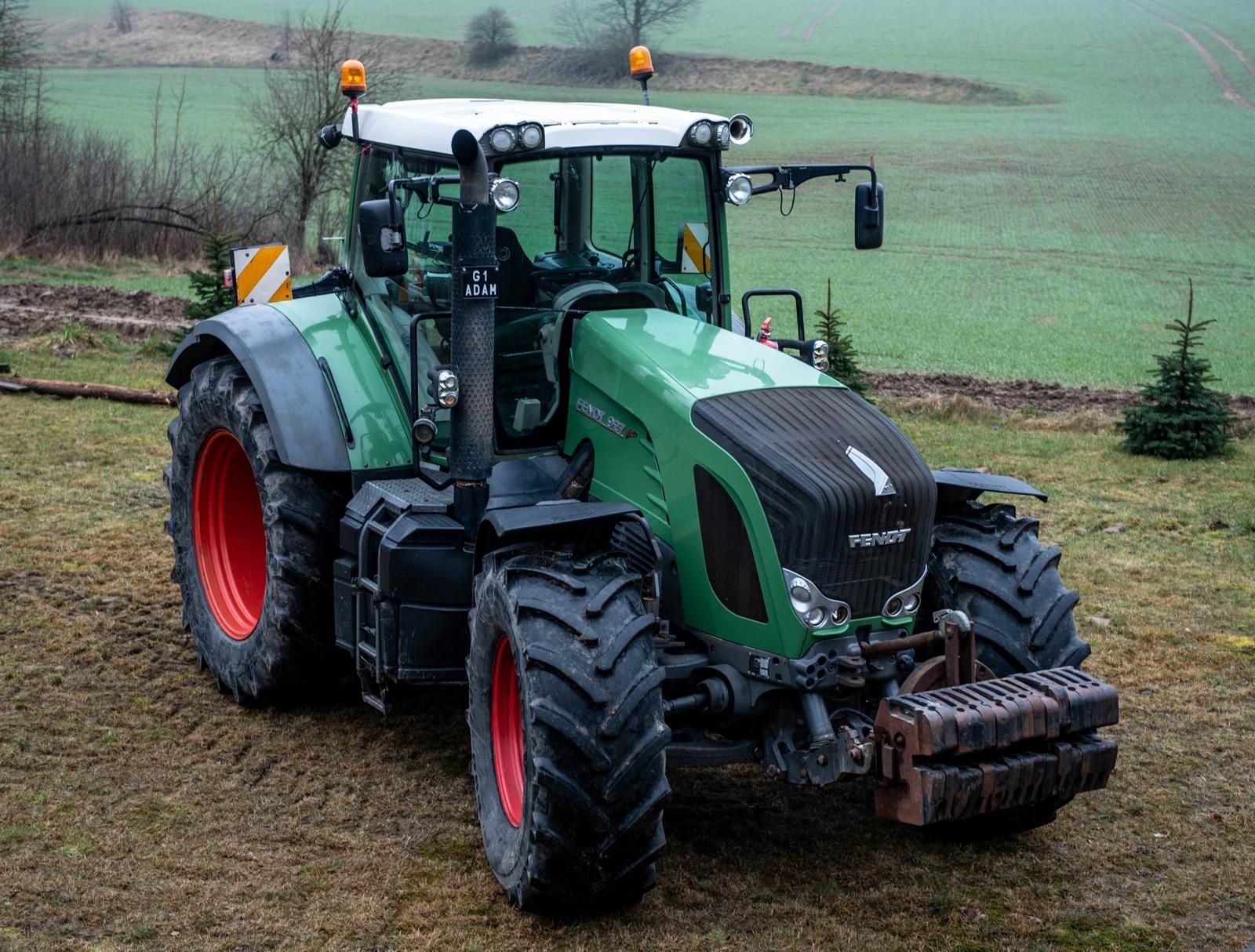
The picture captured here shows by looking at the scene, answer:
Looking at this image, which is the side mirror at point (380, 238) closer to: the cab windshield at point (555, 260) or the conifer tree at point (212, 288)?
the cab windshield at point (555, 260)

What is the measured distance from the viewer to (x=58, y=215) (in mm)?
23016

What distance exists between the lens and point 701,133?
5.70 meters

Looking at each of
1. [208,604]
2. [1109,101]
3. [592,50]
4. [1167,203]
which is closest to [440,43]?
[592,50]

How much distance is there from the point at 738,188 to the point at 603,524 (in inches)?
72.3

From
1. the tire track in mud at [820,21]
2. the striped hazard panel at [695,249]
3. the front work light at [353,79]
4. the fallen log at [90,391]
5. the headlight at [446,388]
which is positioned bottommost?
the fallen log at [90,391]

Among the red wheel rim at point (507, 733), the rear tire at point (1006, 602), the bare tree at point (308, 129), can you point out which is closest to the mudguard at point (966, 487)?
the rear tire at point (1006, 602)

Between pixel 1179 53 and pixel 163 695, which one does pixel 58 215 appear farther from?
pixel 1179 53

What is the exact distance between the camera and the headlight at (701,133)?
5.68 metres

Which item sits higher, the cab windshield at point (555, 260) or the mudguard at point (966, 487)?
the cab windshield at point (555, 260)

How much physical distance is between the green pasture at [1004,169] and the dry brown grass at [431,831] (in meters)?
11.5

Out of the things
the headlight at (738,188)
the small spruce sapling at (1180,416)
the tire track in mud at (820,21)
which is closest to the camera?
the headlight at (738,188)

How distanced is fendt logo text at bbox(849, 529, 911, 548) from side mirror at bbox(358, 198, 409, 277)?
190 centimetres

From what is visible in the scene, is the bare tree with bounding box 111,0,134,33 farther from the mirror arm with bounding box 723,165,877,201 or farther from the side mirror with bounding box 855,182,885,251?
the side mirror with bounding box 855,182,885,251

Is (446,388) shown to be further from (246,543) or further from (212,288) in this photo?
(212,288)
